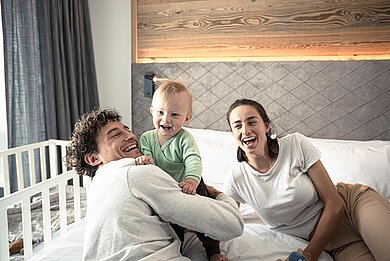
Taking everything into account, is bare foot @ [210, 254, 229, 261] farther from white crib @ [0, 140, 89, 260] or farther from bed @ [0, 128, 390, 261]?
white crib @ [0, 140, 89, 260]

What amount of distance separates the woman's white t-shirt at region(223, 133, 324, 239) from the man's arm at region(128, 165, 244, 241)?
0.39 meters

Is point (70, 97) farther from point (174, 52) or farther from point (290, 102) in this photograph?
point (290, 102)

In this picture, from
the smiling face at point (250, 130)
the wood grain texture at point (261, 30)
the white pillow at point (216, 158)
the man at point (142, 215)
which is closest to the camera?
the man at point (142, 215)

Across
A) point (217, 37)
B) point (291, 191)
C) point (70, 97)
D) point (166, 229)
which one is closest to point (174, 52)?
point (217, 37)

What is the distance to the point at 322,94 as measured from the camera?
2436 millimetres

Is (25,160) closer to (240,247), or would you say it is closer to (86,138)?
(86,138)

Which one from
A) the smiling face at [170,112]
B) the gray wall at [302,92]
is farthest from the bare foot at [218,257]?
the gray wall at [302,92]

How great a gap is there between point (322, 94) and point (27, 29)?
216 centimetres

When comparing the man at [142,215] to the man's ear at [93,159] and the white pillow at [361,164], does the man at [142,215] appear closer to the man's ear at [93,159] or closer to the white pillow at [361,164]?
the man's ear at [93,159]

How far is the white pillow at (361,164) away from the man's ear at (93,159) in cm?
134

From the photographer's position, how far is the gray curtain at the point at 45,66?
2.47 metres

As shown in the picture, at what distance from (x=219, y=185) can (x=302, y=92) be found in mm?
902

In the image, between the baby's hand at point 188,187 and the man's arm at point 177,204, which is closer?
the man's arm at point 177,204

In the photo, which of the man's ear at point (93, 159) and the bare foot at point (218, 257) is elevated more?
the man's ear at point (93, 159)
